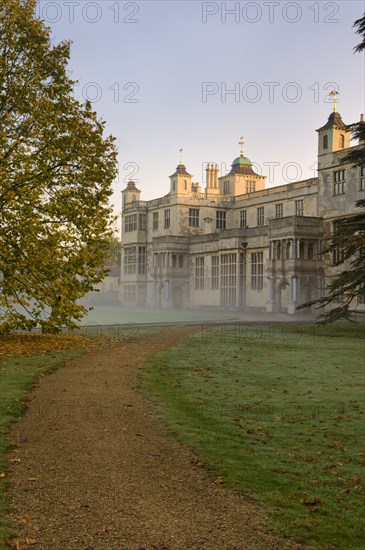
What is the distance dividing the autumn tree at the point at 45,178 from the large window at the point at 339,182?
2928 cm

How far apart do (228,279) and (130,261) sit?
21170 mm

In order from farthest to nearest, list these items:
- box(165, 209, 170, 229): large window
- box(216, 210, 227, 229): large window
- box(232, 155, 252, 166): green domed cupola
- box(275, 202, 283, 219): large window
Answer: box(232, 155, 252, 166): green domed cupola
box(165, 209, 170, 229): large window
box(216, 210, 227, 229): large window
box(275, 202, 283, 219): large window

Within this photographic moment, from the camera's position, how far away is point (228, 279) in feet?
189

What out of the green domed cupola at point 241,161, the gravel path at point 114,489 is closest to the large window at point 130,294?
the green domed cupola at point 241,161

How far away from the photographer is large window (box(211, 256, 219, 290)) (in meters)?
60.5

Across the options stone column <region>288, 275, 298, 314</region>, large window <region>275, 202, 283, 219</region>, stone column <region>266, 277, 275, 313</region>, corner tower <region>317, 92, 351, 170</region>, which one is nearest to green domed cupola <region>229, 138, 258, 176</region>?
large window <region>275, 202, 283, 219</region>

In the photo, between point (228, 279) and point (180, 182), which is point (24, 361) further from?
point (180, 182)

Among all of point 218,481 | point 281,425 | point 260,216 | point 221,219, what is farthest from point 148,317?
point 218,481

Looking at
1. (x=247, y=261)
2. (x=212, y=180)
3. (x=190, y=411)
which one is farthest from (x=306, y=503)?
(x=212, y=180)

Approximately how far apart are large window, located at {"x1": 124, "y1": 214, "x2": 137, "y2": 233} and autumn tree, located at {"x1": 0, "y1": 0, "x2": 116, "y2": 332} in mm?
53598

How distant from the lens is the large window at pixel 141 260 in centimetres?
7362

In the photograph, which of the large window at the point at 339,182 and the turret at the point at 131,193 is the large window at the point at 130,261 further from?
the large window at the point at 339,182

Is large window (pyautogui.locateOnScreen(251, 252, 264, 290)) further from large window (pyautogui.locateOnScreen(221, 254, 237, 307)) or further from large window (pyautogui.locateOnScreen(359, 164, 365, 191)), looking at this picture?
large window (pyautogui.locateOnScreen(359, 164, 365, 191))

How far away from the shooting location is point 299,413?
41.0ft
